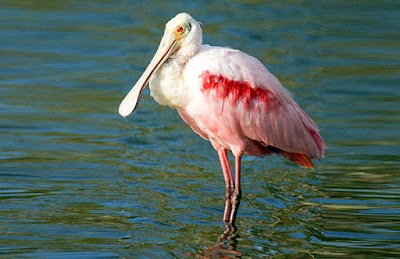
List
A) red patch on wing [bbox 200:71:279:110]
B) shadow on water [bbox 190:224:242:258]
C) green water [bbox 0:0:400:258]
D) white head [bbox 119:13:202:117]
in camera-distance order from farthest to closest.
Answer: white head [bbox 119:13:202:117], red patch on wing [bbox 200:71:279:110], green water [bbox 0:0:400:258], shadow on water [bbox 190:224:242:258]

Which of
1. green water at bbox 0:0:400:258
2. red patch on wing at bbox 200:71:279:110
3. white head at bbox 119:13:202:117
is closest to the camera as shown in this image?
green water at bbox 0:0:400:258

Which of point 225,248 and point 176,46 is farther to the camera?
point 176,46

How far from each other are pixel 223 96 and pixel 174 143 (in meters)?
2.81

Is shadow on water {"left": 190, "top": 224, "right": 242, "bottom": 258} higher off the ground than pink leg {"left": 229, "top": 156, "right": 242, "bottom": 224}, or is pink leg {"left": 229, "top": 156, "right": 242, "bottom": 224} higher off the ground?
pink leg {"left": 229, "top": 156, "right": 242, "bottom": 224}

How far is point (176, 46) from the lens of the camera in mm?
8656

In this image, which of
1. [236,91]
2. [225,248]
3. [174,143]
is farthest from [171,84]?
[174,143]

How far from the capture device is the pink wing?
8.55 metres

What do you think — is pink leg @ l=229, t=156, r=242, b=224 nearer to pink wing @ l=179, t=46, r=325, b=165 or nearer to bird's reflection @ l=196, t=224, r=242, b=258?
pink wing @ l=179, t=46, r=325, b=165

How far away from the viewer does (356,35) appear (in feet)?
52.9

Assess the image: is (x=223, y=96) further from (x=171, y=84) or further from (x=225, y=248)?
(x=225, y=248)

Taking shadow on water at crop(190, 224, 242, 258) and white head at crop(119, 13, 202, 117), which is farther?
white head at crop(119, 13, 202, 117)

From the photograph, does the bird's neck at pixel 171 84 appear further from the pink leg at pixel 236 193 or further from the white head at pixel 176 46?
the pink leg at pixel 236 193

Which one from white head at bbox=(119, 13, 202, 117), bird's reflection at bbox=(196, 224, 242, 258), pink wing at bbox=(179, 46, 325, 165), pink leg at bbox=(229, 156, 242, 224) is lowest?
bird's reflection at bbox=(196, 224, 242, 258)

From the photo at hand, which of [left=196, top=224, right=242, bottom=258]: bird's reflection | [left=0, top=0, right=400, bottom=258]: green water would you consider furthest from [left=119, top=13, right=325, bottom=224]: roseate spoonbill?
[left=0, top=0, right=400, bottom=258]: green water
